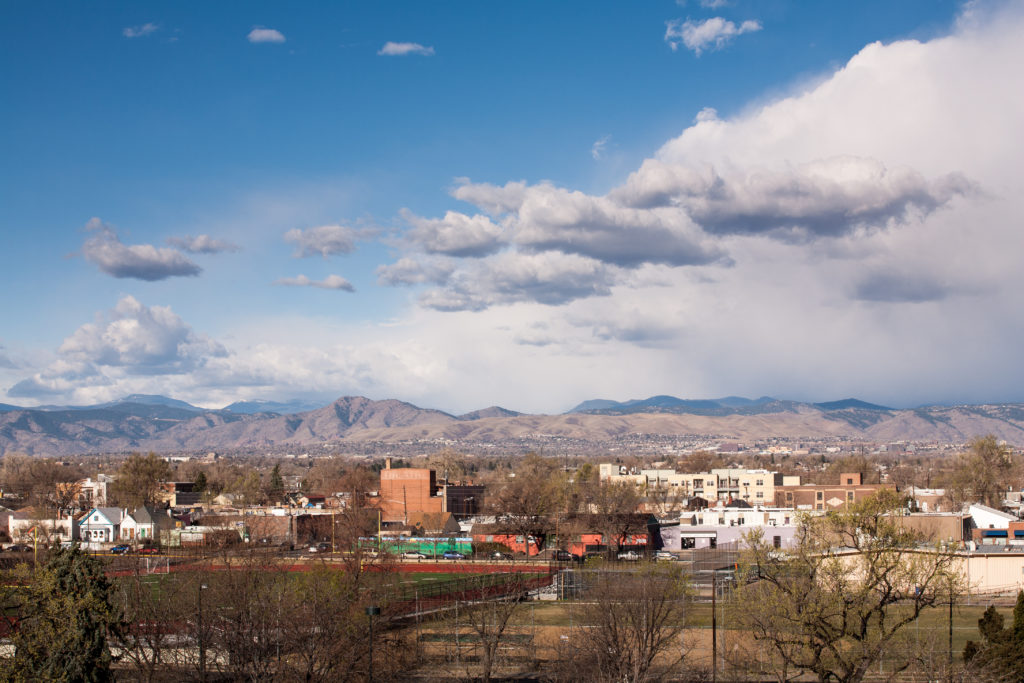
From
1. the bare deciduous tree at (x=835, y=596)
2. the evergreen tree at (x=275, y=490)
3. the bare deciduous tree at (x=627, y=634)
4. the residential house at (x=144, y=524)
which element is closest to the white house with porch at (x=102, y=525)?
the residential house at (x=144, y=524)

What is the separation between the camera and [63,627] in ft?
98.4

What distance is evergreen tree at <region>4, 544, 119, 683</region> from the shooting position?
29422 millimetres

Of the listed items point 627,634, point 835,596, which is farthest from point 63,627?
point 835,596

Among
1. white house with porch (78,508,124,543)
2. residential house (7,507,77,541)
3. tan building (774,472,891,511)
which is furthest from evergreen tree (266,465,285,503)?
tan building (774,472,891,511)

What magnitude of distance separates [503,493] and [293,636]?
78312mm

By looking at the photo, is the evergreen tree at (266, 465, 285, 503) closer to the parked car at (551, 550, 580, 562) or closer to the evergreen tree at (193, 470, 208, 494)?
the evergreen tree at (193, 470, 208, 494)

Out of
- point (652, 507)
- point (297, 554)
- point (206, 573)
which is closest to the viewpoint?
point (206, 573)

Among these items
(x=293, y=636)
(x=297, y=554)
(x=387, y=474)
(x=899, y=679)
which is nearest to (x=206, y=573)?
(x=293, y=636)

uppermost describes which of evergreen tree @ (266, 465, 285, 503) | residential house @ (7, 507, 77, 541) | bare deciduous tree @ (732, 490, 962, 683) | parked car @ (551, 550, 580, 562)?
bare deciduous tree @ (732, 490, 962, 683)

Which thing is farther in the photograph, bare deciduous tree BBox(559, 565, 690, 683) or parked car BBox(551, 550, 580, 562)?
parked car BBox(551, 550, 580, 562)

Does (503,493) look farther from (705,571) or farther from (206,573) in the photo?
(206,573)

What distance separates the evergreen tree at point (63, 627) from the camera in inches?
1158

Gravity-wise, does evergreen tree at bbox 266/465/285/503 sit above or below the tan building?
below

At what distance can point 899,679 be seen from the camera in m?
36.6
